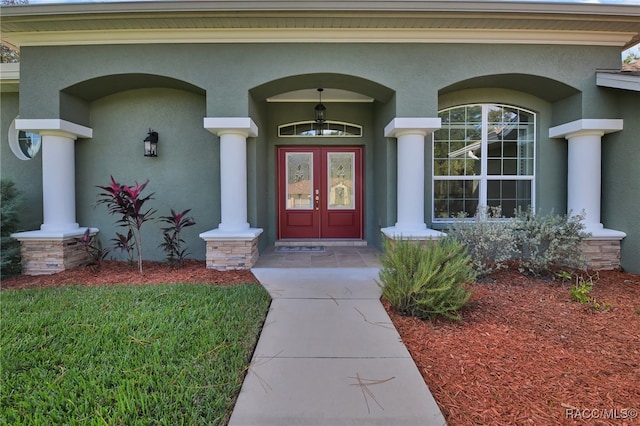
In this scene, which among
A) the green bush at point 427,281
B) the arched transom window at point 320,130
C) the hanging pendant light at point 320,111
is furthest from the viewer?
the arched transom window at point 320,130

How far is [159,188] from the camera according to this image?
20.6 ft

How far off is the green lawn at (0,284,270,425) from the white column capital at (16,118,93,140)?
2879 mm

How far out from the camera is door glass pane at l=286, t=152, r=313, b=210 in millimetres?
7676

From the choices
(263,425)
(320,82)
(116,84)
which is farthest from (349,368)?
(116,84)

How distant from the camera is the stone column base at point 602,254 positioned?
550cm

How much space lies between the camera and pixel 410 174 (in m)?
5.50

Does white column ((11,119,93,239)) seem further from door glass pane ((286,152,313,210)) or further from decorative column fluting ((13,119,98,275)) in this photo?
door glass pane ((286,152,313,210))

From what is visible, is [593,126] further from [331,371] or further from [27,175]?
[27,175]

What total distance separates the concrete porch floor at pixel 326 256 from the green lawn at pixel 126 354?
158 centimetres

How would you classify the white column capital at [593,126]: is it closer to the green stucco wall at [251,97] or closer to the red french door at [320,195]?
the green stucco wall at [251,97]

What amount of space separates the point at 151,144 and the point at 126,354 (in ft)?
15.0

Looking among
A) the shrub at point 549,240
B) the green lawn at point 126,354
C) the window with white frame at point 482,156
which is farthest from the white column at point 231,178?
the shrub at point 549,240

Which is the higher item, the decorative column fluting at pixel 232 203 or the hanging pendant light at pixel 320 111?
the hanging pendant light at pixel 320 111

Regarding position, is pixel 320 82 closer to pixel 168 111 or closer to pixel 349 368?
pixel 168 111
